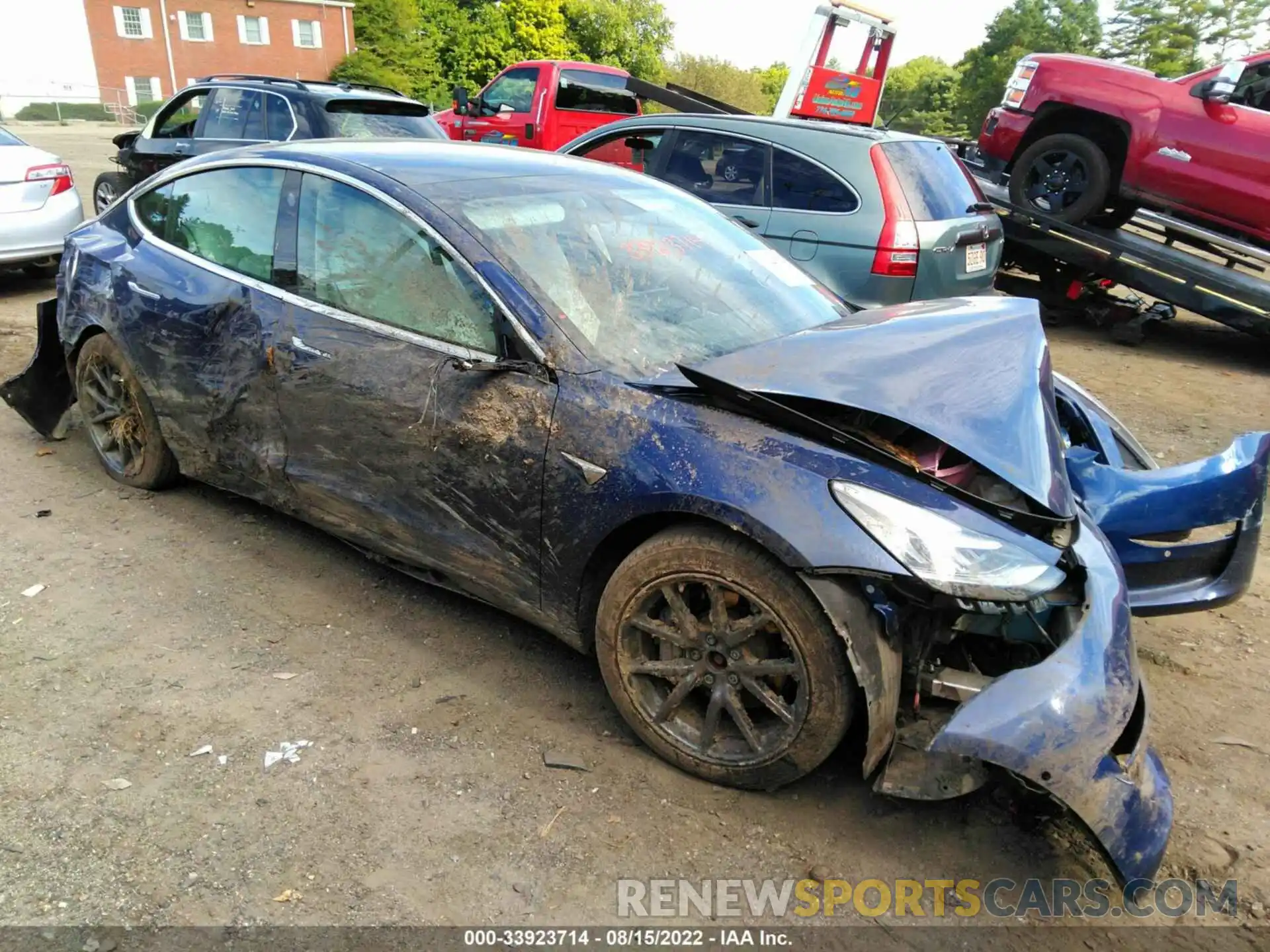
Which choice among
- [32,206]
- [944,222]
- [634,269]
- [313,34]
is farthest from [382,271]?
[313,34]

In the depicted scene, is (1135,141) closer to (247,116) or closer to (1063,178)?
(1063,178)

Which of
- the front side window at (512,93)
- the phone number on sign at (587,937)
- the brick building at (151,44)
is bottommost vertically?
the brick building at (151,44)

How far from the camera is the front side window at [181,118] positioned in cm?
958

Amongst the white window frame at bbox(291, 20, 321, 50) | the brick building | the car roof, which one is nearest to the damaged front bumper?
the car roof

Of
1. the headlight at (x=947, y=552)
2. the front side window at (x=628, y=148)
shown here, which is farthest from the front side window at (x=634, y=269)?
the front side window at (x=628, y=148)

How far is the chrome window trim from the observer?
2.76 m

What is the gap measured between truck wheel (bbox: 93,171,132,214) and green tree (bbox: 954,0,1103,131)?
4871 centimetres

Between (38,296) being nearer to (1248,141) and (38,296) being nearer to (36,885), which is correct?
(36,885)

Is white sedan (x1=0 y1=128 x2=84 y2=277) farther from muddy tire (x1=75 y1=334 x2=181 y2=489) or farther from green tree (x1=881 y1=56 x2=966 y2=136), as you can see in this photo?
green tree (x1=881 y1=56 x2=966 y2=136)

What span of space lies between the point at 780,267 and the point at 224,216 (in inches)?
90.0

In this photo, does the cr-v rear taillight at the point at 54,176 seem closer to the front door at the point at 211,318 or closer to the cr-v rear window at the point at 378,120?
the cr-v rear window at the point at 378,120

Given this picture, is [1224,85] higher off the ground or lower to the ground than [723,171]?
higher

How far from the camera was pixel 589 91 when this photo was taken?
1242cm

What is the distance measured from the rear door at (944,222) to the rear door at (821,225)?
1.11 feet
